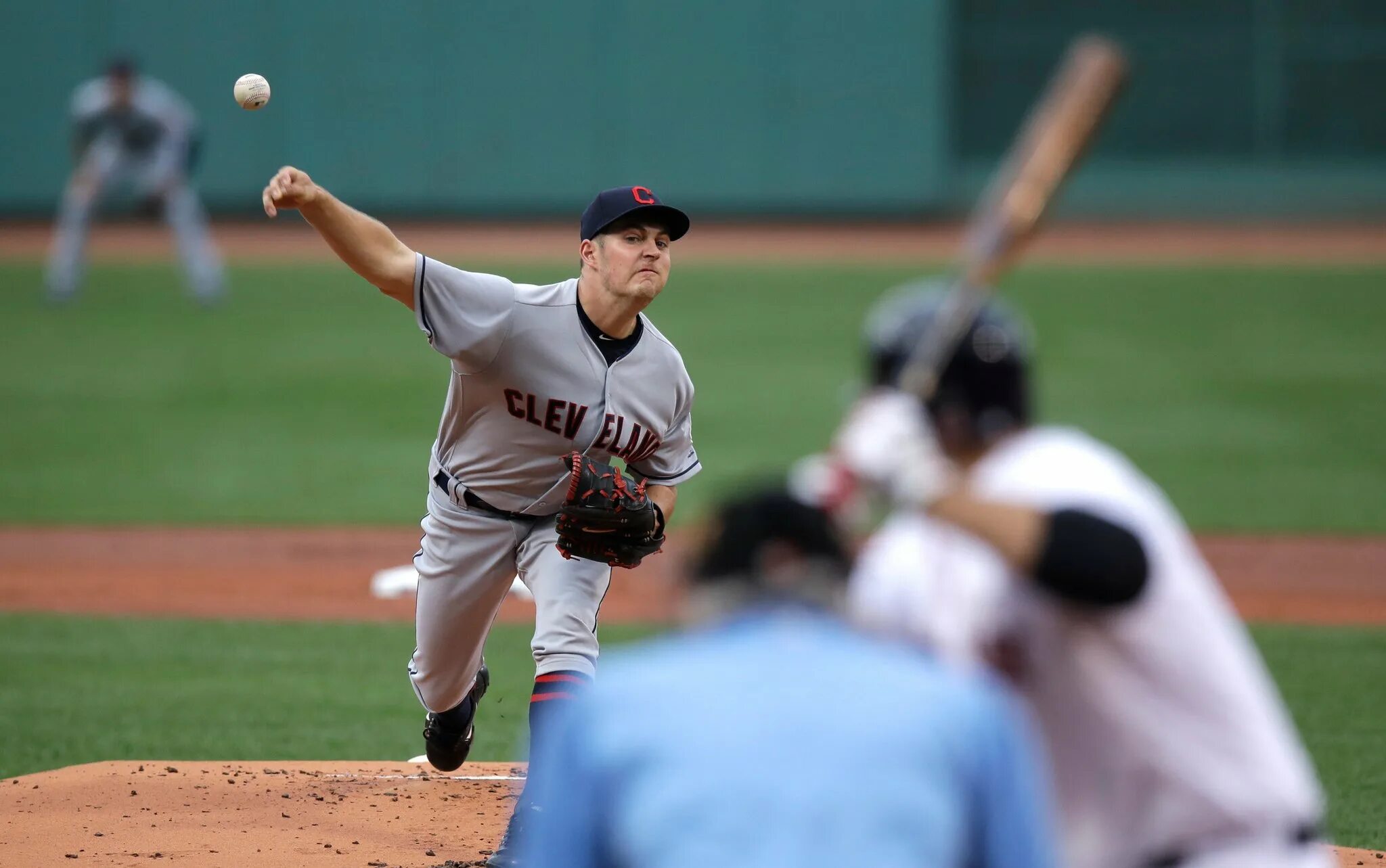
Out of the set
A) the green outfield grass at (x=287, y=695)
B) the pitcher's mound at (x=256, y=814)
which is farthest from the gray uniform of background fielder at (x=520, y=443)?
the green outfield grass at (x=287, y=695)

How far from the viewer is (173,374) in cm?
1792

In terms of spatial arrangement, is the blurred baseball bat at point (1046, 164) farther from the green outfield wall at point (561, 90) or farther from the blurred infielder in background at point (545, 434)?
the green outfield wall at point (561, 90)

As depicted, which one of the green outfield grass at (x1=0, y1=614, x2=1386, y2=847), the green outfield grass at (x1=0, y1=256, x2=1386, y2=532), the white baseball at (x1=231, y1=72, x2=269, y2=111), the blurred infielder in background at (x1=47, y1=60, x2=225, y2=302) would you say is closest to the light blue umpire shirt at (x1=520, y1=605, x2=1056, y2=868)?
the white baseball at (x1=231, y1=72, x2=269, y2=111)

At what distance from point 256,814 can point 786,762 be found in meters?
4.22

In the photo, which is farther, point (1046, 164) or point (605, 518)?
point (605, 518)

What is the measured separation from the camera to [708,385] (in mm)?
17766

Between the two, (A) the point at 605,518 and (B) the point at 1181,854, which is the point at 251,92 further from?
(B) the point at 1181,854

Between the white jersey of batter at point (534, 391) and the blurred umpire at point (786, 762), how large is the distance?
3.17 m

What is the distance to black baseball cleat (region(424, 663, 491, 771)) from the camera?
5.87 m

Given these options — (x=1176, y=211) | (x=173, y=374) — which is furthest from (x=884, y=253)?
(x=173, y=374)

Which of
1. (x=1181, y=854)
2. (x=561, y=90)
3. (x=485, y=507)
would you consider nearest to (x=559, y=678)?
(x=485, y=507)

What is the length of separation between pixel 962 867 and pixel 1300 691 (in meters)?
6.35

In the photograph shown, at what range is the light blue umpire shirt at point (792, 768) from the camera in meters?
2.00

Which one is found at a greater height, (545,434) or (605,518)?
(545,434)
